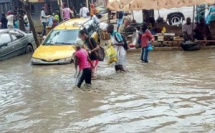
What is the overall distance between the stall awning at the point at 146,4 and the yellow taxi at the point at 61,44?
58.8 inches

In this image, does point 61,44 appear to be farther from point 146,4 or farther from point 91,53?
point 91,53

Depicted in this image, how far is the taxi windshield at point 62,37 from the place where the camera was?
16281mm

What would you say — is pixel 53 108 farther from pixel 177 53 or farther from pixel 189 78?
pixel 177 53

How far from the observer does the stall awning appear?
16345 mm

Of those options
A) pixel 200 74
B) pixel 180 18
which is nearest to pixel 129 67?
pixel 200 74

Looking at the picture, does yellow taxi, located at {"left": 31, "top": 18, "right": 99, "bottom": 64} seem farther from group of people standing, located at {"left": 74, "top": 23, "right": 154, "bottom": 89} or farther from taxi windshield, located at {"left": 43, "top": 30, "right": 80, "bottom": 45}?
group of people standing, located at {"left": 74, "top": 23, "right": 154, "bottom": 89}

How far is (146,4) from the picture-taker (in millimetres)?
16875

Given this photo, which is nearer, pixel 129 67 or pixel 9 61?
pixel 129 67

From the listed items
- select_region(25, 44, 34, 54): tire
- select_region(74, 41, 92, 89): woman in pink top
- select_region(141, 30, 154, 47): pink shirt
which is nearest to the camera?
select_region(74, 41, 92, 89): woman in pink top

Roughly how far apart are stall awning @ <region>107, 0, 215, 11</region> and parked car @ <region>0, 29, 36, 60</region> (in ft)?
14.3

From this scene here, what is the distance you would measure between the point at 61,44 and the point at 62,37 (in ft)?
1.64

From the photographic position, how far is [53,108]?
966 cm

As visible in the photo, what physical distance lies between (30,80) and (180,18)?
34.6 feet

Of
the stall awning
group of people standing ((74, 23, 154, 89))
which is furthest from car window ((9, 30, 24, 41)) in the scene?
group of people standing ((74, 23, 154, 89))
